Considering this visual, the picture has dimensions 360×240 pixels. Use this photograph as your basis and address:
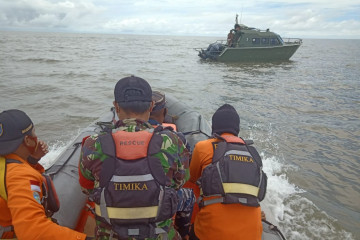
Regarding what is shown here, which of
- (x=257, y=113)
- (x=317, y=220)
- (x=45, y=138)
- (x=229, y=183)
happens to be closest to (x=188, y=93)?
(x=257, y=113)

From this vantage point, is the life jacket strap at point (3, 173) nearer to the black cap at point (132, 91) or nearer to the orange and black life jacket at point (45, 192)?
the orange and black life jacket at point (45, 192)

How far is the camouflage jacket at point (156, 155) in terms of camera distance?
1.54 meters

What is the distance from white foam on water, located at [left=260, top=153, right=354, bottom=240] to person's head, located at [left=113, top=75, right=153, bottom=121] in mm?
2097

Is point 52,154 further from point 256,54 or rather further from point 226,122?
point 256,54

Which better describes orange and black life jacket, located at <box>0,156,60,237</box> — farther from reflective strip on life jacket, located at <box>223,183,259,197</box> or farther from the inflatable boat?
reflective strip on life jacket, located at <box>223,183,259,197</box>

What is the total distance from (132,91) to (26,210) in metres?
0.85

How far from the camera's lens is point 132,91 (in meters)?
1.68

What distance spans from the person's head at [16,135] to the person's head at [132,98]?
22.9 inches

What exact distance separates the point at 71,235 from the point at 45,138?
590 cm

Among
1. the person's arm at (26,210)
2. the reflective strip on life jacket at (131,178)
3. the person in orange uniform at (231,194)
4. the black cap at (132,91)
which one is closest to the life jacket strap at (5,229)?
the person's arm at (26,210)

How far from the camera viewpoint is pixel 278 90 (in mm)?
13695

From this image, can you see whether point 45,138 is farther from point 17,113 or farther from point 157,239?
point 157,239

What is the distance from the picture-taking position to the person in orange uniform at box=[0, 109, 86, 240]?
1439mm

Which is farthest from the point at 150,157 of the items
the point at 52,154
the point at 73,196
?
the point at 52,154
